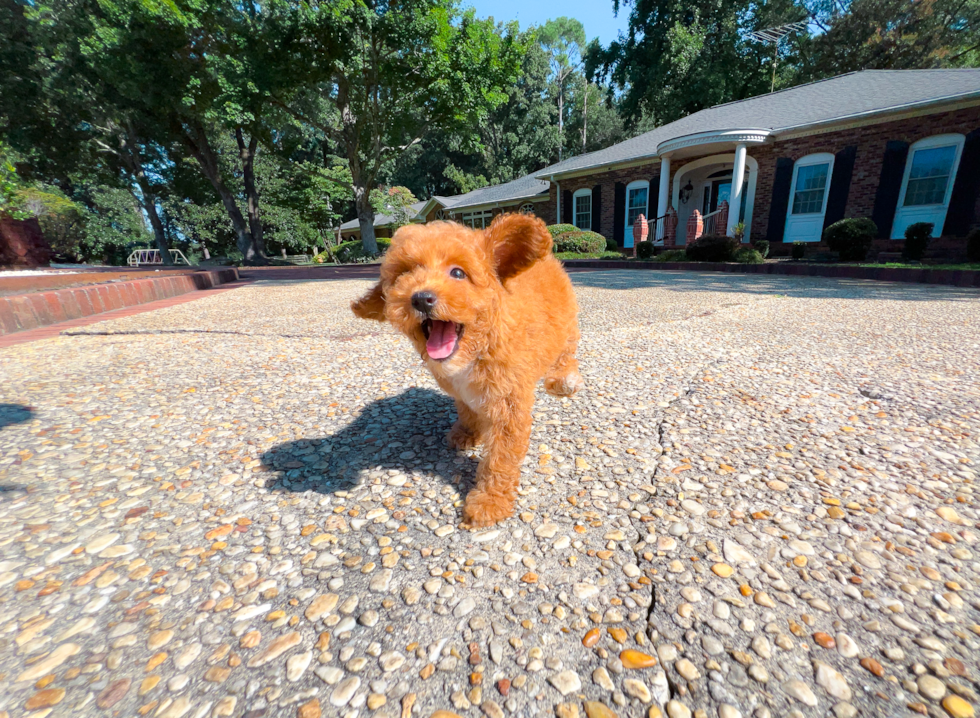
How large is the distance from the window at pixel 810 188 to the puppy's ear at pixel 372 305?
18283mm

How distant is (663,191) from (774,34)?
15778 millimetres

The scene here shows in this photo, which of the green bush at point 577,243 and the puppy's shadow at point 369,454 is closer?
the puppy's shadow at point 369,454

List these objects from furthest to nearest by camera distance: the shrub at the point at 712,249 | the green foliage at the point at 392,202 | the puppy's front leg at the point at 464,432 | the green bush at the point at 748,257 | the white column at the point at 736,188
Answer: the green foliage at the point at 392,202 < the white column at the point at 736,188 < the shrub at the point at 712,249 < the green bush at the point at 748,257 < the puppy's front leg at the point at 464,432

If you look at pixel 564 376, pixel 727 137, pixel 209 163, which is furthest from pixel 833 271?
pixel 209 163

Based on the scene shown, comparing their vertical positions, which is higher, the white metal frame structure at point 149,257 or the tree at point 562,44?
the tree at point 562,44

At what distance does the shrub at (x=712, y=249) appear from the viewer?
44.0ft

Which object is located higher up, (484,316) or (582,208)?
(582,208)

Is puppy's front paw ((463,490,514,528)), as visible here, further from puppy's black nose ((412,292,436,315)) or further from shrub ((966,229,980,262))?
shrub ((966,229,980,262))

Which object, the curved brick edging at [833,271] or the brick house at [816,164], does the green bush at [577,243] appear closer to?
the curved brick edging at [833,271]

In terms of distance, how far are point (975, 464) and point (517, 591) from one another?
2.59m

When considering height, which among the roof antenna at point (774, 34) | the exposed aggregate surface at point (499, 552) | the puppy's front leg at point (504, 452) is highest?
the roof antenna at point (774, 34)

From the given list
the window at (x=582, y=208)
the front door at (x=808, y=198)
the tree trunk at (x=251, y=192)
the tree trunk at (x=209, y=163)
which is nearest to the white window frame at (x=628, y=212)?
the window at (x=582, y=208)

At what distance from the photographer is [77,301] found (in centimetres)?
673

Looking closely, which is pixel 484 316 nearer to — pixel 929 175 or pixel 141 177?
pixel 929 175
